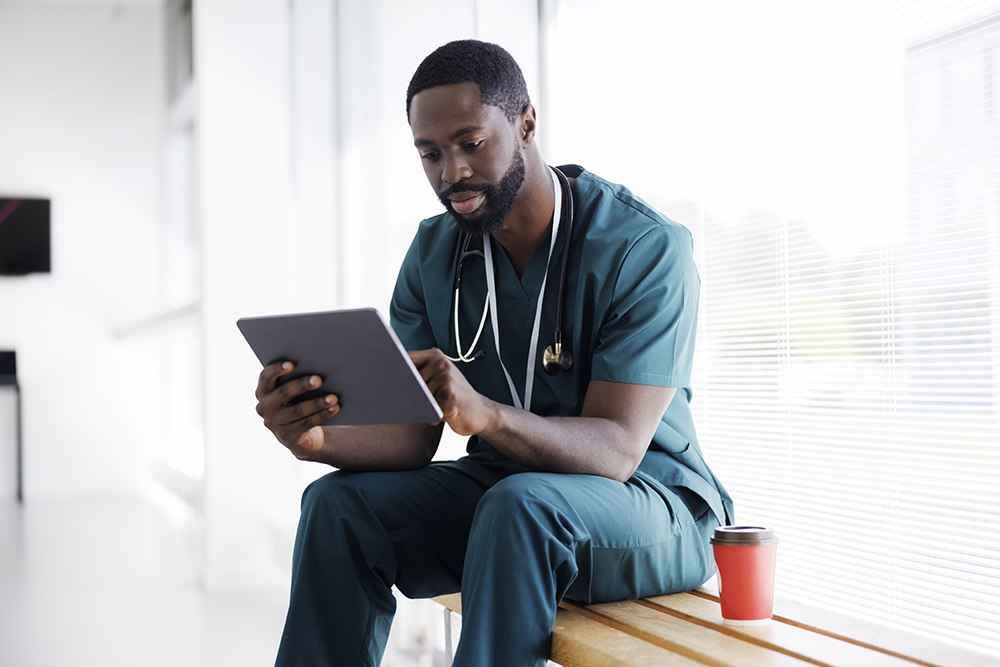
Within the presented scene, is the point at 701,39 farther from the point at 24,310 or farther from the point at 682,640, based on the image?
the point at 24,310

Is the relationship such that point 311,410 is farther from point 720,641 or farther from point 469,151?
point 720,641

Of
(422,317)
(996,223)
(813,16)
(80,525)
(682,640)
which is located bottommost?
(80,525)

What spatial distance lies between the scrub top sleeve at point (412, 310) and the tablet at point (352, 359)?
400 mm

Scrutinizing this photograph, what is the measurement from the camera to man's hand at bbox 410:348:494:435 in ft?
4.13

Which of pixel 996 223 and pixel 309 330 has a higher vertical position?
pixel 996 223

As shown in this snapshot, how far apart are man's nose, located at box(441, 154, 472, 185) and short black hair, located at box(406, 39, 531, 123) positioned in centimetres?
9

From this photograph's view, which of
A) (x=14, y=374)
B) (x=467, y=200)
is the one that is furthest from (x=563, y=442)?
(x=14, y=374)

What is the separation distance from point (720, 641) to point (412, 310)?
79cm

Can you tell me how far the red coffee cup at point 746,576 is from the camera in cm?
126

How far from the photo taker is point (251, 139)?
3.49 m

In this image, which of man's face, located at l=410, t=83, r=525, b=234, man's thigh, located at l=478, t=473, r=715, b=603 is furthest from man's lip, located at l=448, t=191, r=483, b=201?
man's thigh, located at l=478, t=473, r=715, b=603

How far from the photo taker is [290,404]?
135 cm

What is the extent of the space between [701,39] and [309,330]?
44.3 inches

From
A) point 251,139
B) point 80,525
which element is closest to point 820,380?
point 251,139
